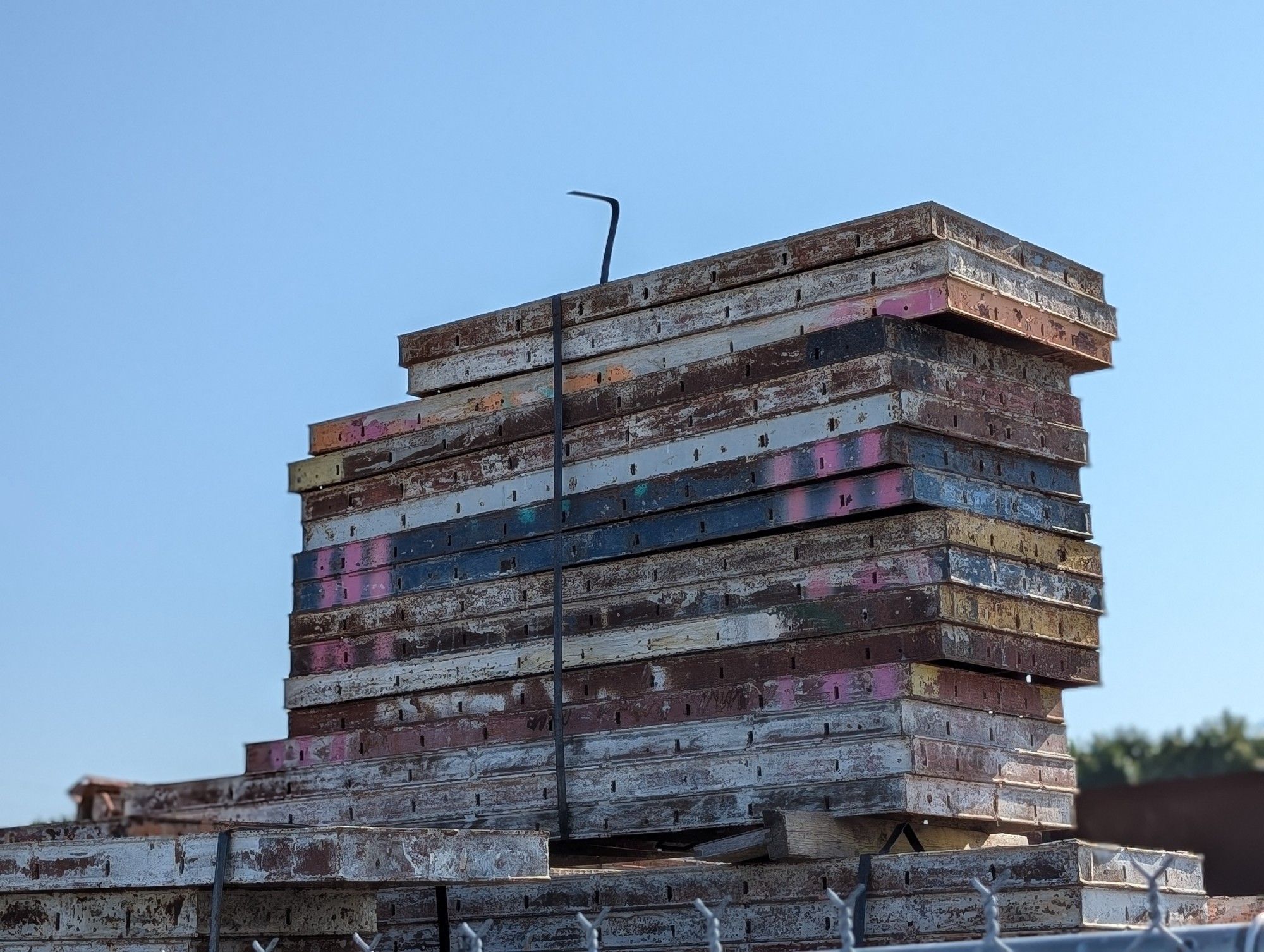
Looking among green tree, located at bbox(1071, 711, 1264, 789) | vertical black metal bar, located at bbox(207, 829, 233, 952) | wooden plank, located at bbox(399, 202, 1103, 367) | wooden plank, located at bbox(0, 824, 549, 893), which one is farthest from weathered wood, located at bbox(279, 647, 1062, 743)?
green tree, located at bbox(1071, 711, 1264, 789)

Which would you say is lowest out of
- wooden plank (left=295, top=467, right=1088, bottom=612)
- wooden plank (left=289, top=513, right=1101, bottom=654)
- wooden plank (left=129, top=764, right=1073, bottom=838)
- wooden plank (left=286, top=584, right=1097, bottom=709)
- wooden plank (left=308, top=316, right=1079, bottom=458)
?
wooden plank (left=129, top=764, right=1073, bottom=838)

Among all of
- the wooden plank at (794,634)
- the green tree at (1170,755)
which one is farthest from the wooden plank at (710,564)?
the green tree at (1170,755)

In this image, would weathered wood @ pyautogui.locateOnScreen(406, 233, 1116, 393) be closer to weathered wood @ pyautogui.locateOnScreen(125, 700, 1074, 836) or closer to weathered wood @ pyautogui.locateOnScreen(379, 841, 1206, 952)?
weathered wood @ pyautogui.locateOnScreen(125, 700, 1074, 836)

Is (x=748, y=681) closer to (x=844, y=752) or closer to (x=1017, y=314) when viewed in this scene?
(x=844, y=752)

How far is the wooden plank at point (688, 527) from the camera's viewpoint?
37.4 feet

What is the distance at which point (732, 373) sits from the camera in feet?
40.0

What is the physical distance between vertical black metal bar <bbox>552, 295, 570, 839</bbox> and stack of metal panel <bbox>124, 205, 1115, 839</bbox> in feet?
0.14

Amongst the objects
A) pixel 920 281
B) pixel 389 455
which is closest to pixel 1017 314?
pixel 920 281

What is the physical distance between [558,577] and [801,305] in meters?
2.59

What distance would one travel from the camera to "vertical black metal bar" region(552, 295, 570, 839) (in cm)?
1233

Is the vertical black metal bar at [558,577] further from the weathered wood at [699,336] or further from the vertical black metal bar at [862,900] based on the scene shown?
the vertical black metal bar at [862,900]

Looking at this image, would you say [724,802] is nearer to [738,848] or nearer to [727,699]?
→ [727,699]

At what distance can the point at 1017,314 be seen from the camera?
12031 mm

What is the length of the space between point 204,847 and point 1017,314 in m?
6.16
